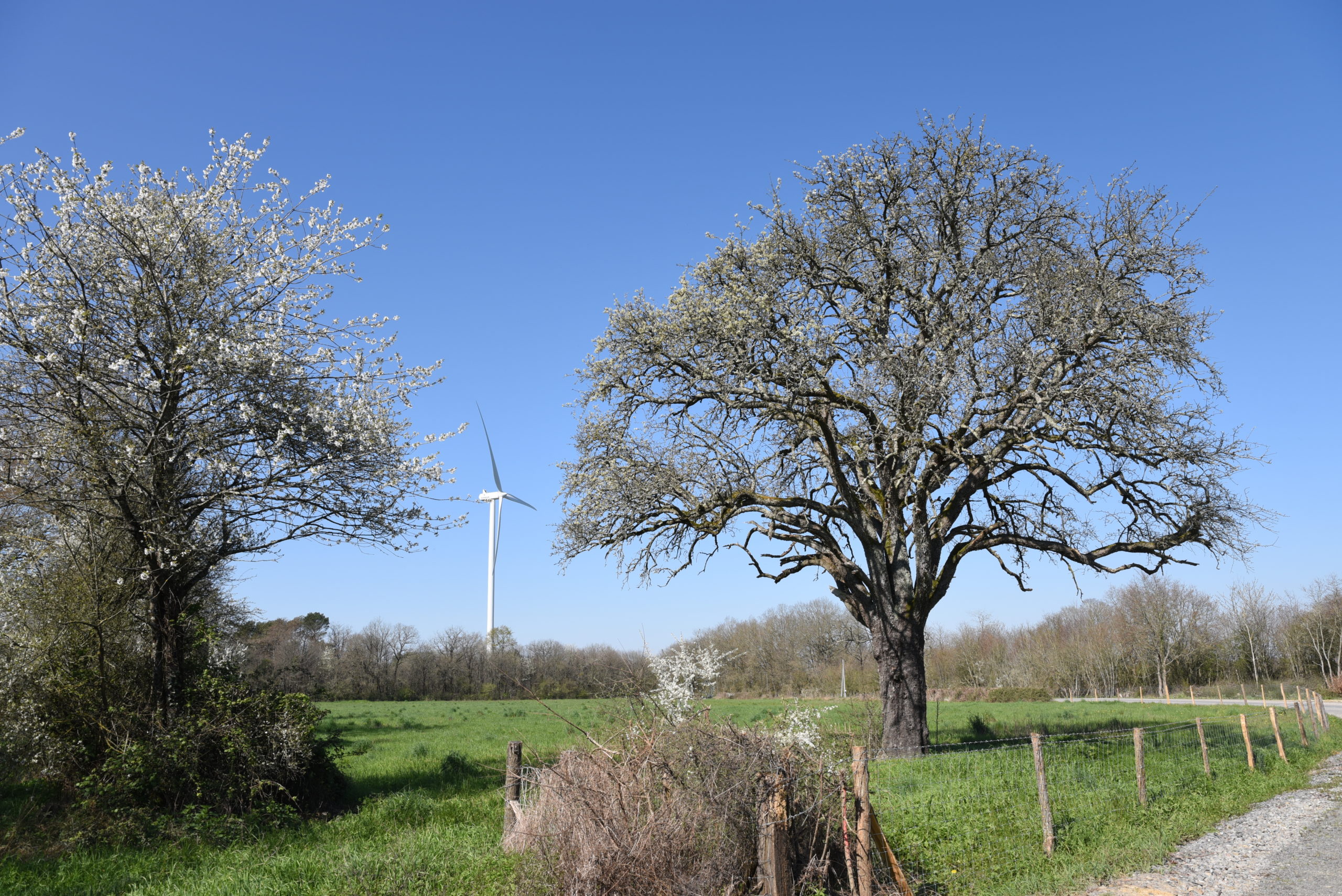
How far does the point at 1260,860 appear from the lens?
27.8ft

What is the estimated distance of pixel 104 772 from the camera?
974 cm

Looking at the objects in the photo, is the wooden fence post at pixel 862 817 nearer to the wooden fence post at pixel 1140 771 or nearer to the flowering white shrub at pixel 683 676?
the flowering white shrub at pixel 683 676

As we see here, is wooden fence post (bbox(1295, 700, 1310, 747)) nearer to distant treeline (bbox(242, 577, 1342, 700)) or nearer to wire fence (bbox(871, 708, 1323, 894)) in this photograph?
wire fence (bbox(871, 708, 1323, 894))

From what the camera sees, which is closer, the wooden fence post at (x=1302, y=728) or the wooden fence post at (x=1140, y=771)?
the wooden fence post at (x=1140, y=771)

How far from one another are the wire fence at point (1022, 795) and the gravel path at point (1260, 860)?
33.3 inches

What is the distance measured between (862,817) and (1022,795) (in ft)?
19.1

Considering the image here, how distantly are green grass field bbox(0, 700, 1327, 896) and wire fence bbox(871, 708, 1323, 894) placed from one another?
46 mm

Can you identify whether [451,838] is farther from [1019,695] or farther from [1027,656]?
[1027,656]

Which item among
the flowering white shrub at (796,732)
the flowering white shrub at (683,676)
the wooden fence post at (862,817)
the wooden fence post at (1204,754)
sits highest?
the flowering white shrub at (683,676)

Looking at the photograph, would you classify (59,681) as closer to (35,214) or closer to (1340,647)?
(35,214)

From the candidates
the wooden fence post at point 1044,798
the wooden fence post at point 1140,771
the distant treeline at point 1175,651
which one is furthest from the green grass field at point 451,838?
the distant treeline at point 1175,651

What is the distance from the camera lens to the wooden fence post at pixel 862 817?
19.7 feet

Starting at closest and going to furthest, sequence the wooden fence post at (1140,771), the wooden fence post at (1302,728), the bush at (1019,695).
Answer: the wooden fence post at (1140,771)
the wooden fence post at (1302,728)
the bush at (1019,695)

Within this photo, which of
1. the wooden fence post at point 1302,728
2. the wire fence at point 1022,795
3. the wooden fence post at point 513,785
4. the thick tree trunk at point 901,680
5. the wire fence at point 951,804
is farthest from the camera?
the wooden fence post at point 1302,728
